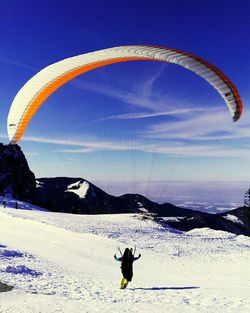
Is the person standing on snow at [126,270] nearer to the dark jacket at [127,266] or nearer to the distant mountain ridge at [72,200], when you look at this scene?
the dark jacket at [127,266]

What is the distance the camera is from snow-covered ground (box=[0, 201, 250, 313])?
9797mm

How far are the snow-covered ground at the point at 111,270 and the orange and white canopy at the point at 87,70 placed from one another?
20.6ft

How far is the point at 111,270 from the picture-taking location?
18391 mm

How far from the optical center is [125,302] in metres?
10.0

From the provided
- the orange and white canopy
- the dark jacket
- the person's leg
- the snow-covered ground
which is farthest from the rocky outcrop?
the person's leg

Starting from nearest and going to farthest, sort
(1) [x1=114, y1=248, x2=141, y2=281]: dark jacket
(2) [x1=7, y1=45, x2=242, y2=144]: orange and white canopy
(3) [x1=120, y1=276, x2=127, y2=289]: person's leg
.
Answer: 1. (3) [x1=120, y1=276, x2=127, y2=289]: person's leg
2. (1) [x1=114, y1=248, x2=141, y2=281]: dark jacket
3. (2) [x1=7, y1=45, x2=242, y2=144]: orange and white canopy

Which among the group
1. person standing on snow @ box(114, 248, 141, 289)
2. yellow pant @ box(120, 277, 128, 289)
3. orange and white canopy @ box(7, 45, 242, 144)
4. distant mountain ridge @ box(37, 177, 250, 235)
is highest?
orange and white canopy @ box(7, 45, 242, 144)

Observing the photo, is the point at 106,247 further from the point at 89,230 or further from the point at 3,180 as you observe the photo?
the point at 3,180

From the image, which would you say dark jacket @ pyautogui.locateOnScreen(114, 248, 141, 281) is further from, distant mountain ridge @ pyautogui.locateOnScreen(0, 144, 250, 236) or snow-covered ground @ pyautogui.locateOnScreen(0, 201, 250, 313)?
distant mountain ridge @ pyautogui.locateOnScreen(0, 144, 250, 236)

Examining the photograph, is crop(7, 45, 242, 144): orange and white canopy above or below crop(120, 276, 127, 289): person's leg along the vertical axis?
above

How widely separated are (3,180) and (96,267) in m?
80.7

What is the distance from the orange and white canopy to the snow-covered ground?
629 cm

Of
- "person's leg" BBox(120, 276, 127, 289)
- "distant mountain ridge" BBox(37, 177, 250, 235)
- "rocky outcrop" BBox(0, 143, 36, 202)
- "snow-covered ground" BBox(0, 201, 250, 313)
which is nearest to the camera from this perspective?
"snow-covered ground" BBox(0, 201, 250, 313)

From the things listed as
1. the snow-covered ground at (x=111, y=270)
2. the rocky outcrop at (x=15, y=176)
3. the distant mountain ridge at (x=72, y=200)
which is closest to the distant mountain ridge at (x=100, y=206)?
the distant mountain ridge at (x=72, y=200)
